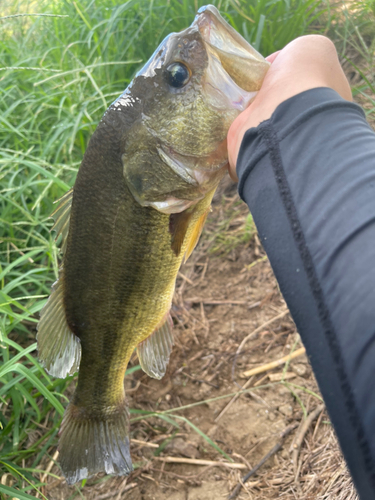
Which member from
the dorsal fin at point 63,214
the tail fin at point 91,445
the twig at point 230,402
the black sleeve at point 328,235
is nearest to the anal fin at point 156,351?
the tail fin at point 91,445

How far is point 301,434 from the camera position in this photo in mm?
1910

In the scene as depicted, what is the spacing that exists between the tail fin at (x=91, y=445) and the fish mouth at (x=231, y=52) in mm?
1333

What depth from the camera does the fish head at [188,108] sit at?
→ 3.88 ft

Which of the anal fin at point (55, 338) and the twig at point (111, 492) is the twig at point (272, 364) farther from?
the anal fin at point (55, 338)

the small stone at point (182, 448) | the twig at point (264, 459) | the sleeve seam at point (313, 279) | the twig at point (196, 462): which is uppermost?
the sleeve seam at point (313, 279)

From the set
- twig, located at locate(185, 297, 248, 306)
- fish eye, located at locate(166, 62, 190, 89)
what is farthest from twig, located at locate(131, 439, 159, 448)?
fish eye, located at locate(166, 62, 190, 89)

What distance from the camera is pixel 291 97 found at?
0.93 meters

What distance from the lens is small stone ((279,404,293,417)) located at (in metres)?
2.07

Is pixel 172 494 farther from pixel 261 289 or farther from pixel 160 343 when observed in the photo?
pixel 261 289

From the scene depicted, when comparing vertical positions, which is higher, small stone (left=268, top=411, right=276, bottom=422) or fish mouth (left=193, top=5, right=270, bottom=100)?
fish mouth (left=193, top=5, right=270, bottom=100)

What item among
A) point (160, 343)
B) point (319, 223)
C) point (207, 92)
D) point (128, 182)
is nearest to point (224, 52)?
point (207, 92)

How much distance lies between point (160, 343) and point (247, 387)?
761 millimetres

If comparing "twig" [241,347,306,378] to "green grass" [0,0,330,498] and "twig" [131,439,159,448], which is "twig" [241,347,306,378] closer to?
"twig" [131,439,159,448]

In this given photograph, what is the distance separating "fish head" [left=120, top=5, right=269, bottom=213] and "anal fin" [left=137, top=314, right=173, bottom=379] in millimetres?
608
